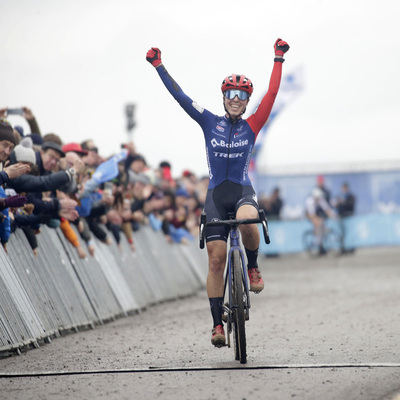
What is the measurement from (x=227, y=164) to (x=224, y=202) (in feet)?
1.13

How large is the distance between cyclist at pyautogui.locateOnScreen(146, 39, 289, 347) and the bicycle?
0.57ft

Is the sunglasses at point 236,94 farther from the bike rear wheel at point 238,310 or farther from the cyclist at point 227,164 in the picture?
the bike rear wheel at point 238,310

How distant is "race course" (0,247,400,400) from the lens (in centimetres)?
668

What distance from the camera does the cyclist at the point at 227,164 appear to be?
860 cm

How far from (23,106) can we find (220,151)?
4.36m

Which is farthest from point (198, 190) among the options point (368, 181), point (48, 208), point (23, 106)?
point (368, 181)

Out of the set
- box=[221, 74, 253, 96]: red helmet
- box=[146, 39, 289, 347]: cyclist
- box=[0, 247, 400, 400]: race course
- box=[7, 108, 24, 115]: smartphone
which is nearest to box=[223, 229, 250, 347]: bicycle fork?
box=[146, 39, 289, 347]: cyclist

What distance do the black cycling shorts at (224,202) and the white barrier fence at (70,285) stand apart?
2.05 m

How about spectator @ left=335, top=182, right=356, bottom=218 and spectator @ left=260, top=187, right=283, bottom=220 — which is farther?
spectator @ left=260, top=187, right=283, bottom=220

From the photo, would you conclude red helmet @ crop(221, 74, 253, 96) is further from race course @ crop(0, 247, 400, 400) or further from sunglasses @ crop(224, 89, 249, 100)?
race course @ crop(0, 247, 400, 400)

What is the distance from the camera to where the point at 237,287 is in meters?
8.05

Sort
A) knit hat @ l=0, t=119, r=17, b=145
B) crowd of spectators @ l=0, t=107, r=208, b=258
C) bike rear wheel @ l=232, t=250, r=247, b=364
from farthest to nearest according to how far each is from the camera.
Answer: crowd of spectators @ l=0, t=107, r=208, b=258
knit hat @ l=0, t=119, r=17, b=145
bike rear wheel @ l=232, t=250, r=247, b=364

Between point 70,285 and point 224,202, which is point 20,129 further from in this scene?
point 224,202

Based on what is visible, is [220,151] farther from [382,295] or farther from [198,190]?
[198,190]
